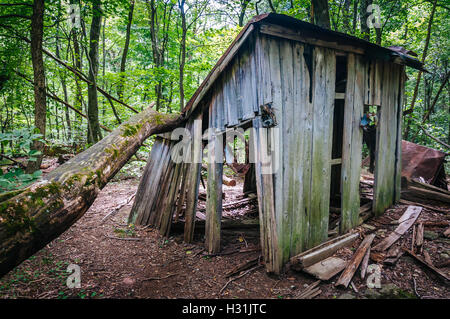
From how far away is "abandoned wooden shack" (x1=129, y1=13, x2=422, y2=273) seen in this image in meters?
3.62

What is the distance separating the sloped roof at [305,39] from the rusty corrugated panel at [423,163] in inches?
112

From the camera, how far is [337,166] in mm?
6512

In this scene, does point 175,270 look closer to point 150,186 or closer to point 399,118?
point 150,186

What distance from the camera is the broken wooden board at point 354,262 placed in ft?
11.2

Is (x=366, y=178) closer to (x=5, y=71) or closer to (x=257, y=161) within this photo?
(x=257, y=161)

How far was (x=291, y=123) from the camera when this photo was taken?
149 inches

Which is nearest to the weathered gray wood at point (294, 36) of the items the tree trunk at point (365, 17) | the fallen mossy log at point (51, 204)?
the fallen mossy log at point (51, 204)

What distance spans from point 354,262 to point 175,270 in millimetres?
3010

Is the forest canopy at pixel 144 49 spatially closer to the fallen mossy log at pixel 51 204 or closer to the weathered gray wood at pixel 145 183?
the weathered gray wood at pixel 145 183

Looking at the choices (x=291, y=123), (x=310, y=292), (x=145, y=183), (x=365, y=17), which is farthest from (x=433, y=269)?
(x=365, y=17)

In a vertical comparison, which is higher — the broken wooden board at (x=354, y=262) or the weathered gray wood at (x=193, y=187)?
the weathered gray wood at (x=193, y=187)

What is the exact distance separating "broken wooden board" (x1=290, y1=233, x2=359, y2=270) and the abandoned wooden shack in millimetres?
119
